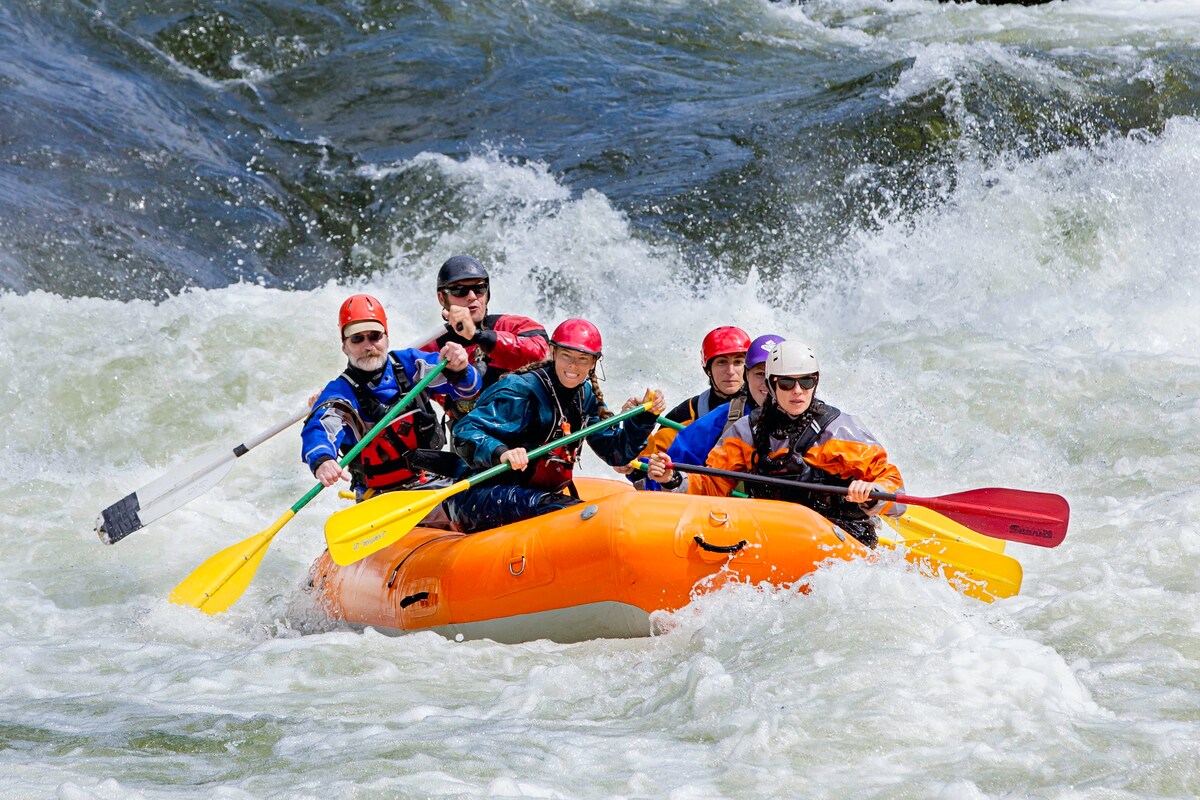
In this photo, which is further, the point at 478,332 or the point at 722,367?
the point at 478,332

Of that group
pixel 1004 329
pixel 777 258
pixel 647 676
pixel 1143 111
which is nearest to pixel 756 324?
pixel 777 258

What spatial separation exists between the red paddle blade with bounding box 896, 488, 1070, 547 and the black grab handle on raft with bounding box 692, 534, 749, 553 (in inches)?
28.5

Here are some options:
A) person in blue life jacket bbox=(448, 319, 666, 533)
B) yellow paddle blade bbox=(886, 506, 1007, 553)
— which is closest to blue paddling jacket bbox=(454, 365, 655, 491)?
person in blue life jacket bbox=(448, 319, 666, 533)

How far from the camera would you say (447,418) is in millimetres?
6609

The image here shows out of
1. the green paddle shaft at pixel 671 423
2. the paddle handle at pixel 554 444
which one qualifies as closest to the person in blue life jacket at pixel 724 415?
the green paddle shaft at pixel 671 423

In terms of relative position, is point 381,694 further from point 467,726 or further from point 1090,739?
point 1090,739

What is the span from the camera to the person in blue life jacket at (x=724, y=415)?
18.2ft

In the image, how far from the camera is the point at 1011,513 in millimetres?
5133

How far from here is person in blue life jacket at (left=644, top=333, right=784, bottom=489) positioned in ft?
18.2

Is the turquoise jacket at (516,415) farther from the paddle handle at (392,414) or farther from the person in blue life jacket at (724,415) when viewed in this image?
the person in blue life jacket at (724,415)

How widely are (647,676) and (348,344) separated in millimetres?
2172

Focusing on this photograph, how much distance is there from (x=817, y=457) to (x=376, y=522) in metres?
1.84

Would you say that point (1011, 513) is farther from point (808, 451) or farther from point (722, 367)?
point (722, 367)

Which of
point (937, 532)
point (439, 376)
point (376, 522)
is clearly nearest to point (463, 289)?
point (439, 376)
